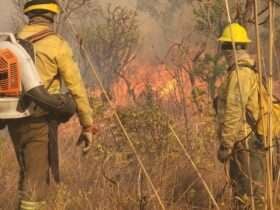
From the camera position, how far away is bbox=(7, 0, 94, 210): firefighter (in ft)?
11.4

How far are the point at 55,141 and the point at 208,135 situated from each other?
1.93m

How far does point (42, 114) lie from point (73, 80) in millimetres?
264

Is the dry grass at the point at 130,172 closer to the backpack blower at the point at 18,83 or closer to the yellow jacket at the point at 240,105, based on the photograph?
the yellow jacket at the point at 240,105

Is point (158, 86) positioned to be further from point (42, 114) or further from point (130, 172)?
point (42, 114)

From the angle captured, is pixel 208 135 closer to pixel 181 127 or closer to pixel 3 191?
pixel 181 127

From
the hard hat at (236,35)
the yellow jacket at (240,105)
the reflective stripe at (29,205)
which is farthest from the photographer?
the hard hat at (236,35)

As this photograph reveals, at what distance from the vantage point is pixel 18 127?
3510 mm

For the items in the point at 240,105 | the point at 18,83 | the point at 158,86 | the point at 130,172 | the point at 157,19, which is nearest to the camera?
the point at 18,83

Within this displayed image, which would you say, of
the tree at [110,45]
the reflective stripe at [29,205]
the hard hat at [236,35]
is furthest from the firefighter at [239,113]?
the tree at [110,45]

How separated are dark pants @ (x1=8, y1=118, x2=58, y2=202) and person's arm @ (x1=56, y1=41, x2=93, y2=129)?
0.68 ft

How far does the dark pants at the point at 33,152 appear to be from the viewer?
349cm

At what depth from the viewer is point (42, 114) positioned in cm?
349

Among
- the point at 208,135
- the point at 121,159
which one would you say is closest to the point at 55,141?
the point at 121,159

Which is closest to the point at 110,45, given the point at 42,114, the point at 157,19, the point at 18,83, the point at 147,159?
the point at 157,19
